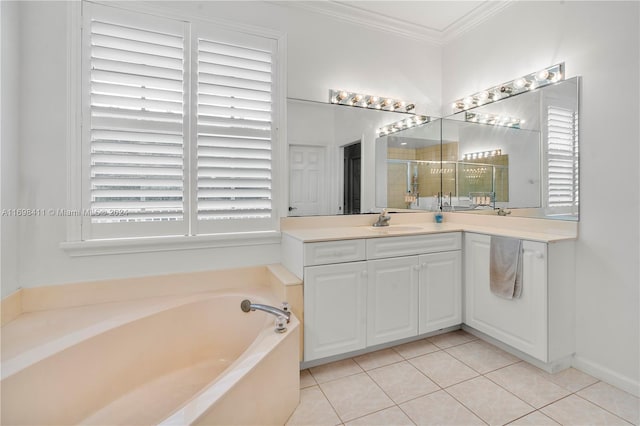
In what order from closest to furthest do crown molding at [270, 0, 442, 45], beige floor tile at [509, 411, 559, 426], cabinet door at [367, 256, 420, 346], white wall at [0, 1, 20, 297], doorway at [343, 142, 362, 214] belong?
beige floor tile at [509, 411, 559, 426] → white wall at [0, 1, 20, 297] → cabinet door at [367, 256, 420, 346] → crown molding at [270, 0, 442, 45] → doorway at [343, 142, 362, 214]

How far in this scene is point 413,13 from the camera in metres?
2.71

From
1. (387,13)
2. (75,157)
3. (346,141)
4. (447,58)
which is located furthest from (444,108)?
(75,157)

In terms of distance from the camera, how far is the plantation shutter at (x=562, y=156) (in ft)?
6.70

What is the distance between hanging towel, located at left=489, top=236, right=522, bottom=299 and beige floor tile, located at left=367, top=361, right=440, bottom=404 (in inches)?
32.8

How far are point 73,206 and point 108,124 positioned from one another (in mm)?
564

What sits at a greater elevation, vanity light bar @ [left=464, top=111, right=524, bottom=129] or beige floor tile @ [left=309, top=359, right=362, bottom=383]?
vanity light bar @ [left=464, top=111, right=524, bottom=129]

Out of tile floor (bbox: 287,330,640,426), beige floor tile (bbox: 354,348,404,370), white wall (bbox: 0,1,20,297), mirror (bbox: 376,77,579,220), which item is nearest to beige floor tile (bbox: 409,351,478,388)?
tile floor (bbox: 287,330,640,426)

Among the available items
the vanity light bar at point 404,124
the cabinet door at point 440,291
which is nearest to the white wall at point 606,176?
the cabinet door at point 440,291

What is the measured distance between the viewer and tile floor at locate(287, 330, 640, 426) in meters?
1.60

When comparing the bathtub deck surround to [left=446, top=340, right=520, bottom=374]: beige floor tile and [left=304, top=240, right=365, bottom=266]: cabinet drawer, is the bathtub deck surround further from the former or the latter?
[left=446, top=340, right=520, bottom=374]: beige floor tile

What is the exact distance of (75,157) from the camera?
6.18 feet

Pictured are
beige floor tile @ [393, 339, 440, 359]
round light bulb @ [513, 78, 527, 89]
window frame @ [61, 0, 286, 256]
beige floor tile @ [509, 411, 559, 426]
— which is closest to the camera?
beige floor tile @ [509, 411, 559, 426]

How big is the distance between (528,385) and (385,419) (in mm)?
974

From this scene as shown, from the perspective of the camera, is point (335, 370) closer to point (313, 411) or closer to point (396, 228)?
point (313, 411)
